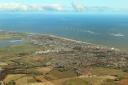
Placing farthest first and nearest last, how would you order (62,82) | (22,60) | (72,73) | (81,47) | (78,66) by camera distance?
1. (81,47)
2. (22,60)
3. (78,66)
4. (72,73)
5. (62,82)

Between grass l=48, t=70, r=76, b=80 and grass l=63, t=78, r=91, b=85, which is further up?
grass l=48, t=70, r=76, b=80

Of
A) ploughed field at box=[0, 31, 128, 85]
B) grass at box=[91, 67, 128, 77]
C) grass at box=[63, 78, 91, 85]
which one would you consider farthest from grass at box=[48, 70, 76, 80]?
grass at box=[91, 67, 128, 77]

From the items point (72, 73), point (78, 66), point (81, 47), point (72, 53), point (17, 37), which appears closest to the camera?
point (72, 73)

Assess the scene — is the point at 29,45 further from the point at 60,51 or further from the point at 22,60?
the point at 22,60

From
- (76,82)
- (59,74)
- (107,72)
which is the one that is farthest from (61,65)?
(76,82)

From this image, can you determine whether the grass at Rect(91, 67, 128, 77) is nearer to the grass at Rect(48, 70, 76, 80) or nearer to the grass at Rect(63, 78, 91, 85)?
the grass at Rect(48, 70, 76, 80)

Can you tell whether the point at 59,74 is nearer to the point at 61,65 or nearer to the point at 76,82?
the point at 76,82

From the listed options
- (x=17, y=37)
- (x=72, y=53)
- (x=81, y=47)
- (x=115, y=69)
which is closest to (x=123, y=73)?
(x=115, y=69)

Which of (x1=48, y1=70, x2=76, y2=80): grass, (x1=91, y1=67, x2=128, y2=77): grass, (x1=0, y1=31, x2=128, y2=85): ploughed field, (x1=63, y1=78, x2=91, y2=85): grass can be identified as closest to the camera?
(x1=63, y1=78, x2=91, y2=85): grass
